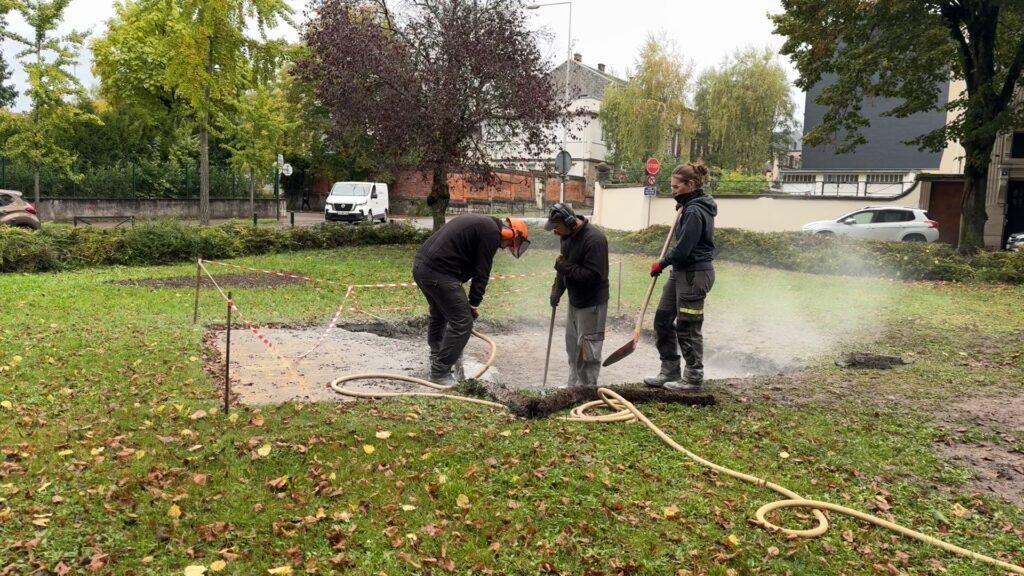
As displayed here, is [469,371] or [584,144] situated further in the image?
[584,144]

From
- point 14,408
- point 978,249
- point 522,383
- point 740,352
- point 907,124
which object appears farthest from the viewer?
point 907,124

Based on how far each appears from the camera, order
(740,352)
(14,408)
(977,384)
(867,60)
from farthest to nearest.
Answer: (867,60) → (740,352) → (977,384) → (14,408)

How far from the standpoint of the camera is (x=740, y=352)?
8.38 metres

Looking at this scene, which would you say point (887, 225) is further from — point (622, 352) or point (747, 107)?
point (747, 107)

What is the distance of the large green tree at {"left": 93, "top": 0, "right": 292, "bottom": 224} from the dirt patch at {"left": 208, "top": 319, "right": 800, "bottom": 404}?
1235 centimetres

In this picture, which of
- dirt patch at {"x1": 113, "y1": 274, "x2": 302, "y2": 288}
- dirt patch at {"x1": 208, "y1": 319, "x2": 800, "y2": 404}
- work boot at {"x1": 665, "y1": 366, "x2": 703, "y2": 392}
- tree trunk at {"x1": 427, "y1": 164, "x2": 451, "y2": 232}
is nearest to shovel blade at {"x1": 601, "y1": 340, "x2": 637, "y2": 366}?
work boot at {"x1": 665, "y1": 366, "x2": 703, "y2": 392}

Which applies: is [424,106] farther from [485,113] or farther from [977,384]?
[977,384]

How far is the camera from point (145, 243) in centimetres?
1404

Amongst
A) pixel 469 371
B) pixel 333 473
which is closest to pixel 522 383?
pixel 469 371

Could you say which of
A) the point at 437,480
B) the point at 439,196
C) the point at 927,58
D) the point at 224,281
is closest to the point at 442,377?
the point at 437,480

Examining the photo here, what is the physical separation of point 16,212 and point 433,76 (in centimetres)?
1052

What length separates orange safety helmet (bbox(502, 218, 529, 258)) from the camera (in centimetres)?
581

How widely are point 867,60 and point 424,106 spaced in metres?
10.7

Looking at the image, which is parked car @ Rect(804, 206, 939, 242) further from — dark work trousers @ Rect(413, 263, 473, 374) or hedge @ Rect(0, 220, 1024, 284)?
dark work trousers @ Rect(413, 263, 473, 374)
